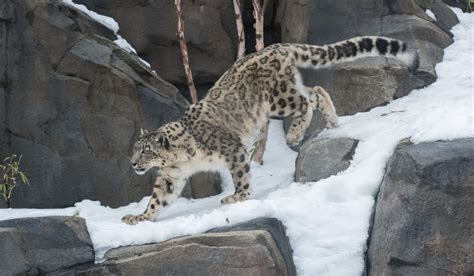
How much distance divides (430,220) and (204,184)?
3.60 metres

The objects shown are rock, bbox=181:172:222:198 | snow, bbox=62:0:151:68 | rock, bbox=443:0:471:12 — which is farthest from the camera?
rock, bbox=443:0:471:12

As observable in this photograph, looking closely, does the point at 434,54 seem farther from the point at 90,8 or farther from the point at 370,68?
the point at 90,8

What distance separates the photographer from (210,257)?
19.1ft

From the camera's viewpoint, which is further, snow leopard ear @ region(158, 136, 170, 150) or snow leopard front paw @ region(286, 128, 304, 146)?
snow leopard front paw @ region(286, 128, 304, 146)

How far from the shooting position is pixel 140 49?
1066 cm

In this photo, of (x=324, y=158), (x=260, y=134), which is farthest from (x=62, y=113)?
(x=324, y=158)

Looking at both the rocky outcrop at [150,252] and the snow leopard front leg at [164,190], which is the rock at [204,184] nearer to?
the snow leopard front leg at [164,190]

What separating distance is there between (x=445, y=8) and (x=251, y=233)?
664cm

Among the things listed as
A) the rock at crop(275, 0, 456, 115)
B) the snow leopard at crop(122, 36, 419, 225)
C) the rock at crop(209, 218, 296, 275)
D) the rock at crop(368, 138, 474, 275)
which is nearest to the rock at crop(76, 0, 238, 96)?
the rock at crop(275, 0, 456, 115)

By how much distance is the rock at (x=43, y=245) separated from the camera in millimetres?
5922

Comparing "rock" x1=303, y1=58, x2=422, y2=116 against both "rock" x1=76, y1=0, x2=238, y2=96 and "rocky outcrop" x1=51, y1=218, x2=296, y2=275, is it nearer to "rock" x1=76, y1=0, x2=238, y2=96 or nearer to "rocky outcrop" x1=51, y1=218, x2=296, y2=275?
"rock" x1=76, y1=0, x2=238, y2=96

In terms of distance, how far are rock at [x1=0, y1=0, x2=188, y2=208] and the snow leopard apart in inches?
36.7

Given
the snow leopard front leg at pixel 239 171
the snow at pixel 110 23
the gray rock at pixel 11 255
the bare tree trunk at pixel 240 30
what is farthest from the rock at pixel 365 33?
the gray rock at pixel 11 255

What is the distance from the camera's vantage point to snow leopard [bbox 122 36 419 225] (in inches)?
299
